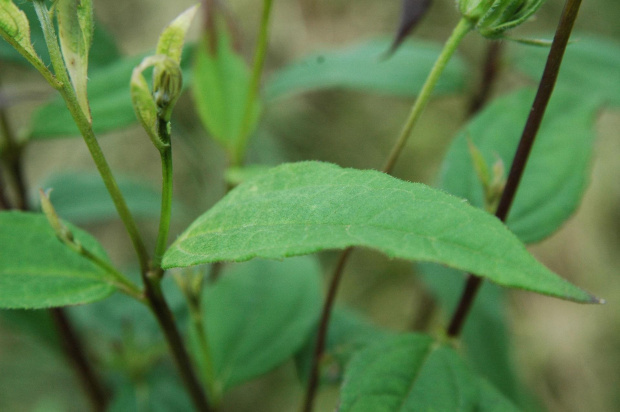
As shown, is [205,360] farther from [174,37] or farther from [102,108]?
[174,37]

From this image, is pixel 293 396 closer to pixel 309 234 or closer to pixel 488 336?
pixel 488 336

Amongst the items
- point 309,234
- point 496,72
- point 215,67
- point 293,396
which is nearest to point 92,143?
point 309,234

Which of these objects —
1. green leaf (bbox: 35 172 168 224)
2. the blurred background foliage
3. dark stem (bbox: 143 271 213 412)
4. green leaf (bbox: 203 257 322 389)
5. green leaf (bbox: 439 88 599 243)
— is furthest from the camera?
the blurred background foliage

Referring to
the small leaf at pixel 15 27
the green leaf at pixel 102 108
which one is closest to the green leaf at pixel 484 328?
the green leaf at pixel 102 108

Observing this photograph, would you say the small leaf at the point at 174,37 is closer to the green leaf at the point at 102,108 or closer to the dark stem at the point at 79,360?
the green leaf at the point at 102,108

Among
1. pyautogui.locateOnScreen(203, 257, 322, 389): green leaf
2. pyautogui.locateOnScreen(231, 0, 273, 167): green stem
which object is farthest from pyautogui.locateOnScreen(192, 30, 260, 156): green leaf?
pyautogui.locateOnScreen(203, 257, 322, 389): green leaf

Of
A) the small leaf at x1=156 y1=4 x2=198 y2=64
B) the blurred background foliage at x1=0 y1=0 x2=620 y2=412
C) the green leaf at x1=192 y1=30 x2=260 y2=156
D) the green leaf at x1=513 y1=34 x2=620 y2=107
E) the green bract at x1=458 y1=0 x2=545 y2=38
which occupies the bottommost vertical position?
the blurred background foliage at x1=0 y1=0 x2=620 y2=412

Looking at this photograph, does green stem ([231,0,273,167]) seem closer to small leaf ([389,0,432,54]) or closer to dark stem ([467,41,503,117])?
small leaf ([389,0,432,54])

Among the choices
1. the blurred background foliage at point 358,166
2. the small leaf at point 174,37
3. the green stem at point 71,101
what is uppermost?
the small leaf at point 174,37
